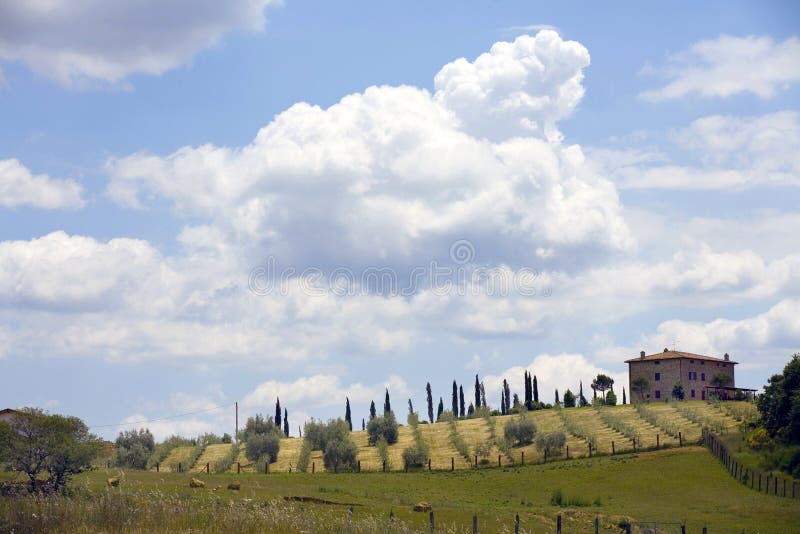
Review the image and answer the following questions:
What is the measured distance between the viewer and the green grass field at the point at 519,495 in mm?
41562

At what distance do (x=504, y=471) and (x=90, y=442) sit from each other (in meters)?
38.3

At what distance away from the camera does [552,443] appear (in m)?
90.0

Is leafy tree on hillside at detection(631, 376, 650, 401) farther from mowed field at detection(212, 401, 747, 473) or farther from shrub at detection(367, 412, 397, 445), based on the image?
shrub at detection(367, 412, 397, 445)

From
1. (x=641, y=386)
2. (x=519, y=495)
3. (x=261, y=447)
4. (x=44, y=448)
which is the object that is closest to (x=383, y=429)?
(x=261, y=447)

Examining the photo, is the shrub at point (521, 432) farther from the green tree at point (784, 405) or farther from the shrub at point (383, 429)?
the green tree at point (784, 405)

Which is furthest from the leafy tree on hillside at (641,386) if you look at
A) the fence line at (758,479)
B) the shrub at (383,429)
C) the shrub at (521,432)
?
the fence line at (758,479)

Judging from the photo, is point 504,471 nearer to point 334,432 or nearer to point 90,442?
point 334,432

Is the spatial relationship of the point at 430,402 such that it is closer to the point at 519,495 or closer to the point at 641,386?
the point at 641,386

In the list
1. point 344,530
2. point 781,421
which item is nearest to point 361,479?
point 781,421

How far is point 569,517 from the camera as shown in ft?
167

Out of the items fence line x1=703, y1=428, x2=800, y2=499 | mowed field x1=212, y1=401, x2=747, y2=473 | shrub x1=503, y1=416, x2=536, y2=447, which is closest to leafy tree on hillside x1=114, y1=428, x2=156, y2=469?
mowed field x1=212, y1=401, x2=747, y2=473

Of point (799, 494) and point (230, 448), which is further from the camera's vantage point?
point (230, 448)

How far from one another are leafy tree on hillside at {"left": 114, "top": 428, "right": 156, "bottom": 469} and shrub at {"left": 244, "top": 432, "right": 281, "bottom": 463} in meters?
12.2

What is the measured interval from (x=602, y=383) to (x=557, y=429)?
50.6 metres
